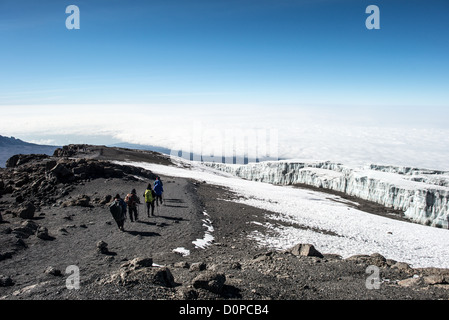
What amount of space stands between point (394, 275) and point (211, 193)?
21212 mm

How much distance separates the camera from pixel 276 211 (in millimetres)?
27562

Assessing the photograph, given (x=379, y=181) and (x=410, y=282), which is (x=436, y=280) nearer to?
(x=410, y=282)

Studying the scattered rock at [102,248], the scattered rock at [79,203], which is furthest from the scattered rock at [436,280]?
the scattered rock at [79,203]

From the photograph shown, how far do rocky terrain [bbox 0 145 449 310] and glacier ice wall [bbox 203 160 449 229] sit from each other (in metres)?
35.5

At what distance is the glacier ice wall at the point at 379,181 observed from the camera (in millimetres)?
43688

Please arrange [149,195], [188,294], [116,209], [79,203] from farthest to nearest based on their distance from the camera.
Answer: [79,203], [149,195], [116,209], [188,294]

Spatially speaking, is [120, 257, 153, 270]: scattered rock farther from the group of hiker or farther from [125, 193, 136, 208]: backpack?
[125, 193, 136, 208]: backpack

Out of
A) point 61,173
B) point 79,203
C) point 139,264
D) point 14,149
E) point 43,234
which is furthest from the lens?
point 14,149

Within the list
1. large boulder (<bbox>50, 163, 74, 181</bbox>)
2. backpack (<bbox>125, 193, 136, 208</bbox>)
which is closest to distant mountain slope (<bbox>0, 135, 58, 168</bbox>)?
large boulder (<bbox>50, 163, 74, 181</bbox>)

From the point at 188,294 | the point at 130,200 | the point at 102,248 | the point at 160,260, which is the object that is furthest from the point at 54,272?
the point at 130,200

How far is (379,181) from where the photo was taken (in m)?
57.8

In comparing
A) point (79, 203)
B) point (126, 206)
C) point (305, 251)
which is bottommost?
point (305, 251)

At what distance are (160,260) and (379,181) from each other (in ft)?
190

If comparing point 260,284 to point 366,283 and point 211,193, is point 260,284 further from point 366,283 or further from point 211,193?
point 211,193
